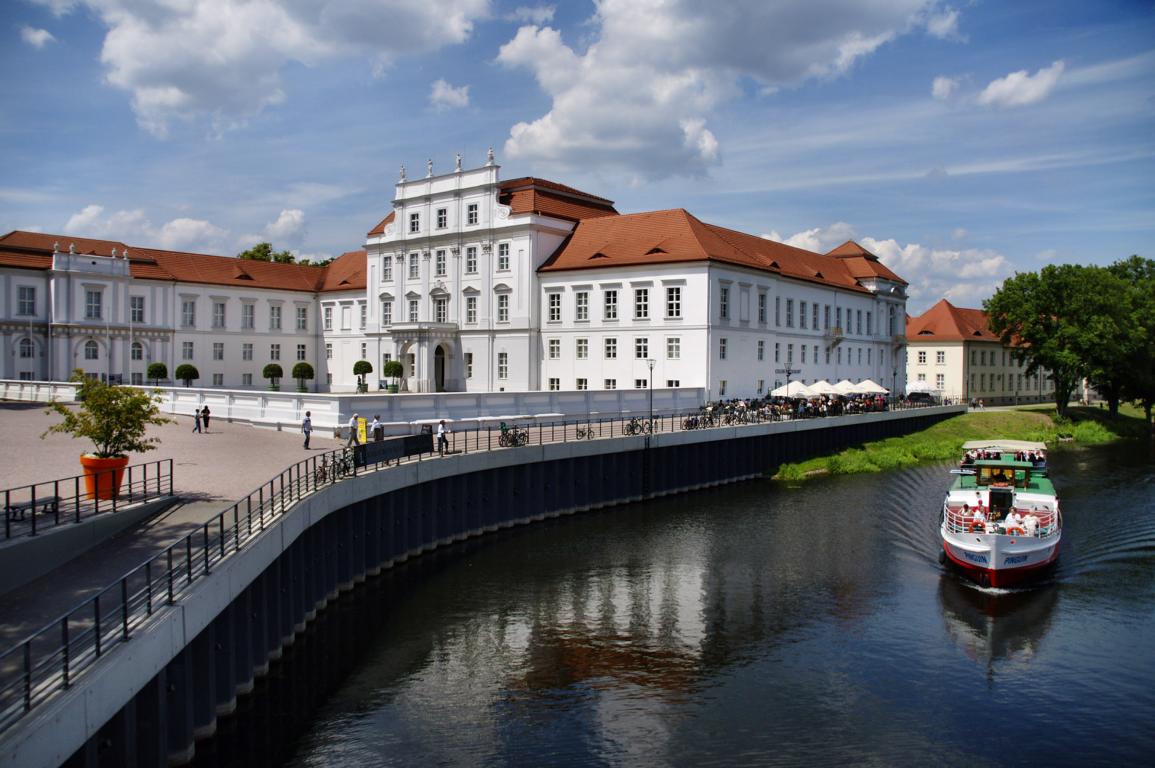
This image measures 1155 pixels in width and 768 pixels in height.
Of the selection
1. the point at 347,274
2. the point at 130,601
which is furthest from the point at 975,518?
the point at 347,274

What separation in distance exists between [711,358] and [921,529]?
2632cm

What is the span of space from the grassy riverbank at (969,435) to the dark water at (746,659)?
808 inches

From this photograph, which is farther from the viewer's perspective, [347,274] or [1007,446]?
[347,274]

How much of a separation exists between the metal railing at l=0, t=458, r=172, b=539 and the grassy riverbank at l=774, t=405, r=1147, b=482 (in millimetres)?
37796

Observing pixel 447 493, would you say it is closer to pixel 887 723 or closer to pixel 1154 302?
pixel 887 723

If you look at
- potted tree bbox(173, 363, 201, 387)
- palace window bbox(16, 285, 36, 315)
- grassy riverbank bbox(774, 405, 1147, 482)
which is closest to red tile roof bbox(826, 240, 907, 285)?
grassy riverbank bbox(774, 405, 1147, 482)

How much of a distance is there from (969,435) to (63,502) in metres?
67.1

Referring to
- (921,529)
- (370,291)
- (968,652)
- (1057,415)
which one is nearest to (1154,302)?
(1057,415)

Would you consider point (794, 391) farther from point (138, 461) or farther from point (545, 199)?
point (138, 461)

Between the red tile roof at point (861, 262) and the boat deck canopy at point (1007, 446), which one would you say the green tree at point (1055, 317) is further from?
the boat deck canopy at point (1007, 446)

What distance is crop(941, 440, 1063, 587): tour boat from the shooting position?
2870cm

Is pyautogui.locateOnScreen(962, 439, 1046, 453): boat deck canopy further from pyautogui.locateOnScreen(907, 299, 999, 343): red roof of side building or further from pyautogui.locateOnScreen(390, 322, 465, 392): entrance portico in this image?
pyautogui.locateOnScreen(907, 299, 999, 343): red roof of side building

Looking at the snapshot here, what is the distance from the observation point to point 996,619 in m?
25.9

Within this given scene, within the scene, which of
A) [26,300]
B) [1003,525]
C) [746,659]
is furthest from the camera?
[26,300]
